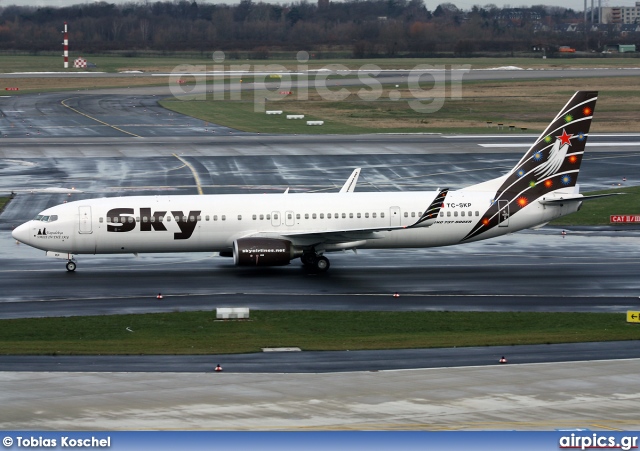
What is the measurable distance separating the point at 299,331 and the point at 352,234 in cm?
1135

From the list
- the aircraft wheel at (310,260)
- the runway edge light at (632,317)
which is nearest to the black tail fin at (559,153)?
the aircraft wheel at (310,260)

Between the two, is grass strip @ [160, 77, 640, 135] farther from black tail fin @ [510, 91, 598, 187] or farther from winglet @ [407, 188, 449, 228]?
winglet @ [407, 188, 449, 228]

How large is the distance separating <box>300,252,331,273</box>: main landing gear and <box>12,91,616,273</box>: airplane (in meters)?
0.05

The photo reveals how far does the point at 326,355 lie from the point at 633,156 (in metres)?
60.5

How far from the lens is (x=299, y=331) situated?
3741 centimetres

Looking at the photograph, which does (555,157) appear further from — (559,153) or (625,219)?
(625,219)

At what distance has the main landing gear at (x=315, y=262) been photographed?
4903cm

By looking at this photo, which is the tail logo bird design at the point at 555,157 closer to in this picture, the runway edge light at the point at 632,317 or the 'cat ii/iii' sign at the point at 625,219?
the 'cat ii/iii' sign at the point at 625,219

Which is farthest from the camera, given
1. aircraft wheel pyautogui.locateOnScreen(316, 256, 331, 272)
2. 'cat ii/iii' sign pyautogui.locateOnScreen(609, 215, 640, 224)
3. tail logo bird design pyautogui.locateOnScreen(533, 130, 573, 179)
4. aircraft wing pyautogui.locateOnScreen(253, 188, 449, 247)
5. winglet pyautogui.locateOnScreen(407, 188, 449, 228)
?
'cat ii/iii' sign pyautogui.locateOnScreen(609, 215, 640, 224)

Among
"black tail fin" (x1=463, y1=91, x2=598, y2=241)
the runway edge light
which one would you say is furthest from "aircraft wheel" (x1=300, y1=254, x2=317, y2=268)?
the runway edge light

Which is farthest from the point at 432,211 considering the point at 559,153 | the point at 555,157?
the point at 559,153

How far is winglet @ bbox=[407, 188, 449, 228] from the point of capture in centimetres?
4717

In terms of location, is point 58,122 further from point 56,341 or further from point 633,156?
point 56,341

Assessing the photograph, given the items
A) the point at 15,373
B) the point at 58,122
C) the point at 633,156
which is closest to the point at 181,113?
the point at 58,122
